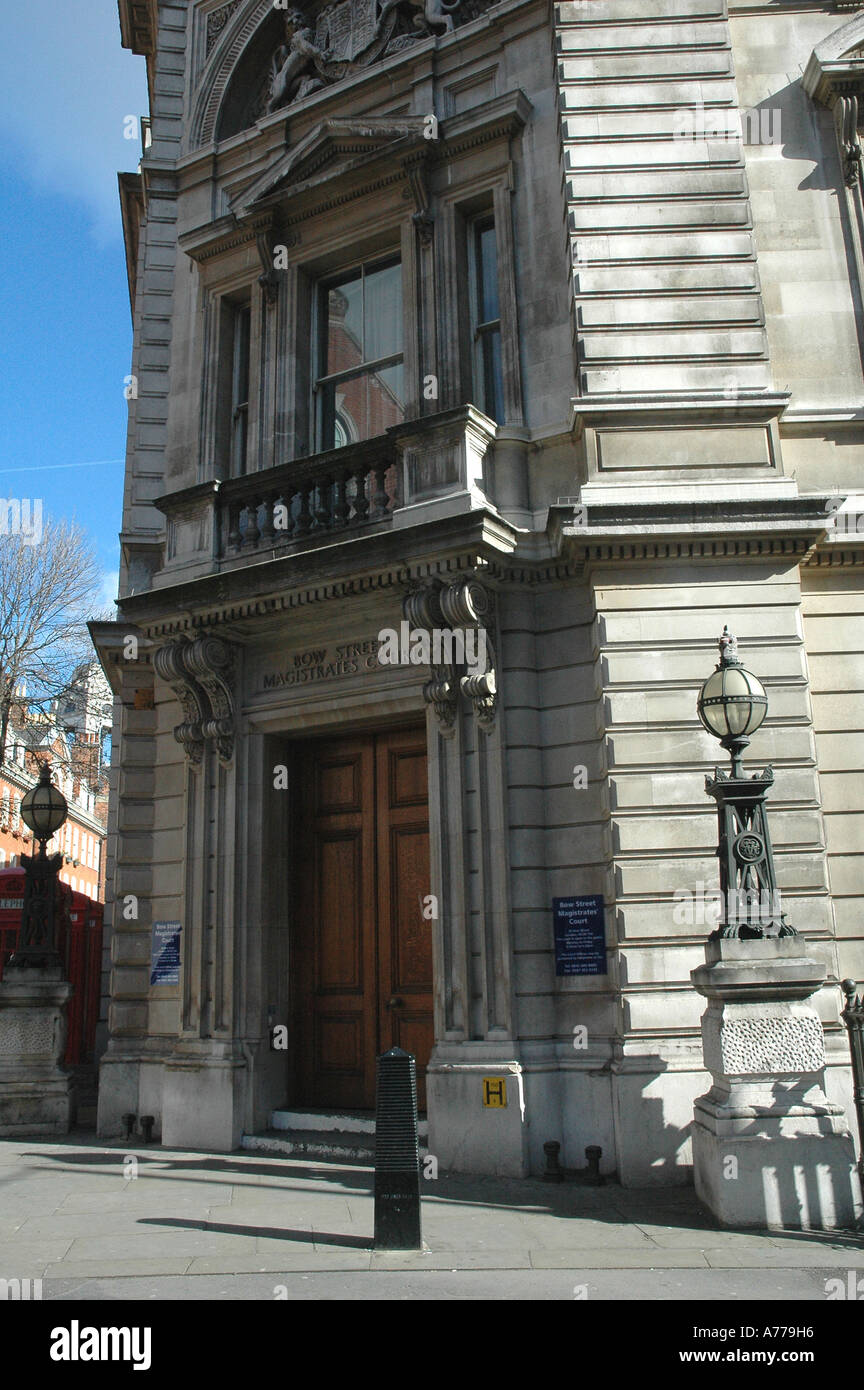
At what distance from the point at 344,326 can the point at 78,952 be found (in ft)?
33.2

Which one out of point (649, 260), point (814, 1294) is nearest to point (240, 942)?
point (814, 1294)

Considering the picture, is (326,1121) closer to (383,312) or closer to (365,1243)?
(365,1243)

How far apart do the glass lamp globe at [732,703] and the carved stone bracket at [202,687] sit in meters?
6.12

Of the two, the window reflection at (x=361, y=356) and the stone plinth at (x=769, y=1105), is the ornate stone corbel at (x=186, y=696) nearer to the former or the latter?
the window reflection at (x=361, y=356)

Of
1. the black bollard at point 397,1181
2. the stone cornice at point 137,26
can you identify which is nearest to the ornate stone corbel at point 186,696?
the black bollard at point 397,1181

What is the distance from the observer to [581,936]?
34.1ft

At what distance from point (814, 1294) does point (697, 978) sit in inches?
106

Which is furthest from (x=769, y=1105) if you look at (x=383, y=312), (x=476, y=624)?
(x=383, y=312)

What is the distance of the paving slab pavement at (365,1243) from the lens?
6.25 meters

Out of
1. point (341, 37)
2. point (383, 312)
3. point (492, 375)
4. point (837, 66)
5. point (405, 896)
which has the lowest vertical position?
point (405, 896)

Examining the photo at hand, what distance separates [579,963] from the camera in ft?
33.9

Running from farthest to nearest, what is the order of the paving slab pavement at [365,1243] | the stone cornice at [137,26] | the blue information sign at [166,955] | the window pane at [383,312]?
the stone cornice at [137,26] < the window pane at [383,312] < the blue information sign at [166,955] < the paving slab pavement at [365,1243]

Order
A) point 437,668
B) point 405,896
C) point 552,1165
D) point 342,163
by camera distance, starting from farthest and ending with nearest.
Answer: point 342,163 → point 405,896 → point 437,668 → point 552,1165

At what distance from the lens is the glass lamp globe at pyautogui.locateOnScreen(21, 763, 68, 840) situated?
1408 centimetres
